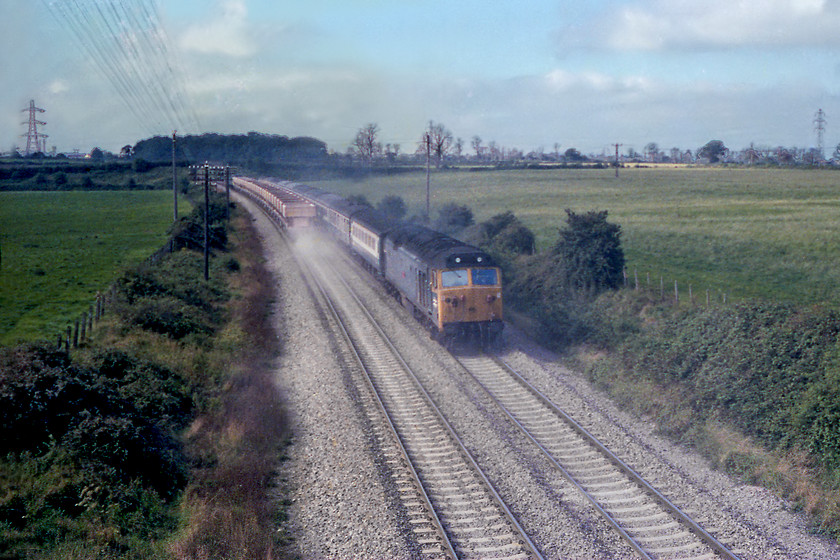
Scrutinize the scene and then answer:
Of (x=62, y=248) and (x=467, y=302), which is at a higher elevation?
(x=62, y=248)

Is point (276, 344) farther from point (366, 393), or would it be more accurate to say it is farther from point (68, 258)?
point (68, 258)

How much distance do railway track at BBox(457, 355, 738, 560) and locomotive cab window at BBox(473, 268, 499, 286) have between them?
3922 mm

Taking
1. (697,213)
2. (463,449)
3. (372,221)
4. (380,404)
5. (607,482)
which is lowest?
(607,482)

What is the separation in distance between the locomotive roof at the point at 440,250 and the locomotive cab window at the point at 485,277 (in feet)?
0.68

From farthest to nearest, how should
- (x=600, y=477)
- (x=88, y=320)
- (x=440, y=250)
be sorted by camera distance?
(x=88, y=320), (x=440, y=250), (x=600, y=477)

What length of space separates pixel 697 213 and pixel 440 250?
40.2 meters

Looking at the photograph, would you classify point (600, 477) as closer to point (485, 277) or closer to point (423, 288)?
point (485, 277)

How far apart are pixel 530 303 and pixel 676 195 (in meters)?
48.3

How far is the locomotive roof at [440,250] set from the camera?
838 inches

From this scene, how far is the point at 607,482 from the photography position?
12.2m

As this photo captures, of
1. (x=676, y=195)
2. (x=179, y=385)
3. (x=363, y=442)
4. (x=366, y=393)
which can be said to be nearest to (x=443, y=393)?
(x=366, y=393)

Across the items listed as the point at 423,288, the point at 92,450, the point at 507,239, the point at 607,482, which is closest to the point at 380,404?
the point at 607,482

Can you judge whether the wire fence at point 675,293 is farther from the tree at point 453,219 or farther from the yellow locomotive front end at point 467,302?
the tree at point 453,219

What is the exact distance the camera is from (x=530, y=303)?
2781 cm
